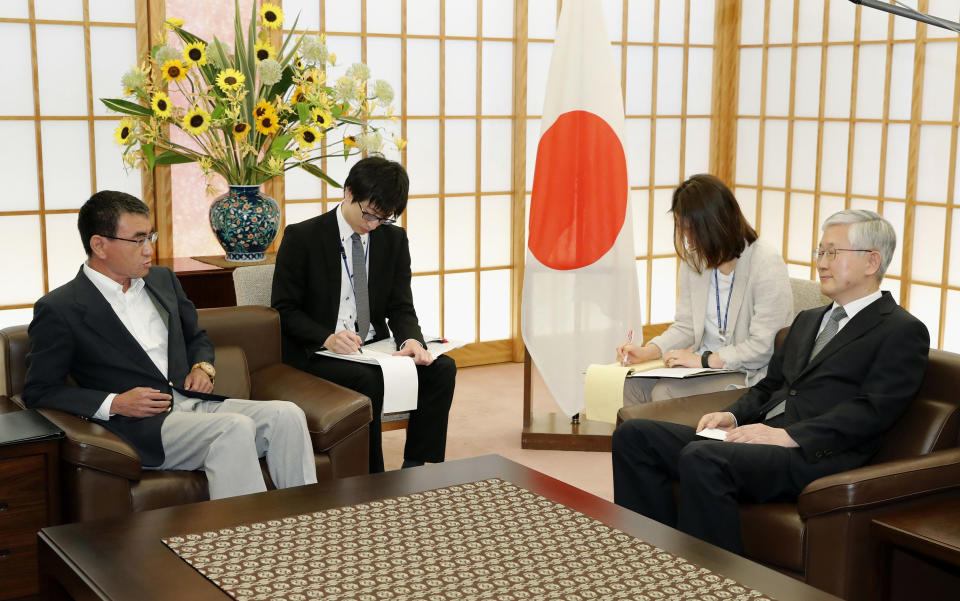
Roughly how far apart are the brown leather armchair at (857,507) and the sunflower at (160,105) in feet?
8.38

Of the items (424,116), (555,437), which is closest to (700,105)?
(424,116)

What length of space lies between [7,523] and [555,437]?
221cm

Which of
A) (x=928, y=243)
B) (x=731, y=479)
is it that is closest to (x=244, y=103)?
(x=731, y=479)

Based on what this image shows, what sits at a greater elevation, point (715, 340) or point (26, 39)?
point (26, 39)

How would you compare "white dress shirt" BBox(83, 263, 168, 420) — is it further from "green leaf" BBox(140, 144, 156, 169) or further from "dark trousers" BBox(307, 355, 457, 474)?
"green leaf" BBox(140, 144, 156, 169)

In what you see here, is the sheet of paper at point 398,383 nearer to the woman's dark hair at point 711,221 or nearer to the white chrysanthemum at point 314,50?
the woman's dark hair at point 711,221

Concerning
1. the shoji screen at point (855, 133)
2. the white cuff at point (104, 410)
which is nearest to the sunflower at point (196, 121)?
the white cuff at point (104, 410)

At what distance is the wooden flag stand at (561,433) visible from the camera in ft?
13.8

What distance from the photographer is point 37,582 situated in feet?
8.57

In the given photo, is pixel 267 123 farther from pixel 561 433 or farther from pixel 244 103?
pixel 561 433

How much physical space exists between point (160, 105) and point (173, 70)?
5.5 inches

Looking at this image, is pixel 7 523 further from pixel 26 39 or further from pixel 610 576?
pixel 26 39

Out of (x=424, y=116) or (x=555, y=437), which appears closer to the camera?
(x=555, y=437)

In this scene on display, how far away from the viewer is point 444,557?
2.06m
